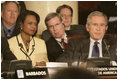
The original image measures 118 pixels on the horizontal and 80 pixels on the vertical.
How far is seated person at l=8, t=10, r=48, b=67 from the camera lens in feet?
13.6

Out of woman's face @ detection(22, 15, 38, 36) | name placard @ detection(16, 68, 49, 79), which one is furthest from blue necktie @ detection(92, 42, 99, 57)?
name placard @ detection(16, 68, 49, 79)

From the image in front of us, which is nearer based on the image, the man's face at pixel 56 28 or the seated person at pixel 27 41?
the seated person at pixel 27 41

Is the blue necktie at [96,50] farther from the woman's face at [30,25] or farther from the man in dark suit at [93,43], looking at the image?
the woman's face at [30,25]

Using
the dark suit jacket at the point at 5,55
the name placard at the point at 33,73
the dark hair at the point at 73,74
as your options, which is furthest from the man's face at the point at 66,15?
the dark hair at the point at 73,74

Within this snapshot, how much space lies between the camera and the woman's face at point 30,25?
13.7 feet

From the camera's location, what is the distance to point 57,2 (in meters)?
4.25

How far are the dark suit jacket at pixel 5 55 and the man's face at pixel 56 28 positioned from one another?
79cm

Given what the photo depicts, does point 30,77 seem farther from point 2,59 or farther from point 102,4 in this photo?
point 102,4

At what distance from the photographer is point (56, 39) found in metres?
4.29

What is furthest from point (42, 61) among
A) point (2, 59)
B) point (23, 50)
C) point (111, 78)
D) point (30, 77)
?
point (111, 78)

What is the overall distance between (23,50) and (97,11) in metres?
1.43

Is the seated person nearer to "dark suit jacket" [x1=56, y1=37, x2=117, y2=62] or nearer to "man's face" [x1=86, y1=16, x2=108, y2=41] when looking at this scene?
→ "dark suit jacket" [x1=56, y1=37, x2=117, y2=62]

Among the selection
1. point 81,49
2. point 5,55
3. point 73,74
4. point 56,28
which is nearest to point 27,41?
point 5,55

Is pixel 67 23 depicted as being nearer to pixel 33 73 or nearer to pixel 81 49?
pixel 81 49
